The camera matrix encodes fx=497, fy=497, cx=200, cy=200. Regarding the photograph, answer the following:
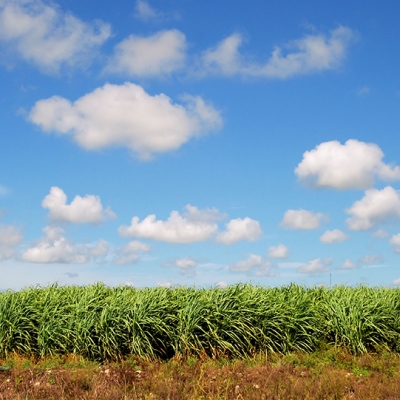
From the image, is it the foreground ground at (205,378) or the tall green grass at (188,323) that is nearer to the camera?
the foreground ground at (205,378)

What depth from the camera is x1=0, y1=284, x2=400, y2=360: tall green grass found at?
10234mm

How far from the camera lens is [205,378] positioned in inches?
353

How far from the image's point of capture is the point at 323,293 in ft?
46.9

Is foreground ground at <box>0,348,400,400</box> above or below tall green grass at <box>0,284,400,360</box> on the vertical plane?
below

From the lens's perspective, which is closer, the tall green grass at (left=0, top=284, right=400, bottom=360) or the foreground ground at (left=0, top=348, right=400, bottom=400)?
the foreground ground at (left=0, top=348, right=400, bottom=400)

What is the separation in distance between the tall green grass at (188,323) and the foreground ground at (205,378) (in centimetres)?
40

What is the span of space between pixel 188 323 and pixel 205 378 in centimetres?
145

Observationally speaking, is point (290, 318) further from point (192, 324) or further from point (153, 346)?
point (153, 346)

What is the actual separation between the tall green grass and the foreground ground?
0.40 m

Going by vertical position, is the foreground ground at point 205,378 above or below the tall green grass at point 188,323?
below

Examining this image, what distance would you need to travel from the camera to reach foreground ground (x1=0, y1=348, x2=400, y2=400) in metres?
8.37

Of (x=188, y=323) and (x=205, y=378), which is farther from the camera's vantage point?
(x=188, y=323)

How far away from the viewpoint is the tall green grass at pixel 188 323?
10.2 meters

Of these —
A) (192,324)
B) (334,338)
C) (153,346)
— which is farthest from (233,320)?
(334,338)
